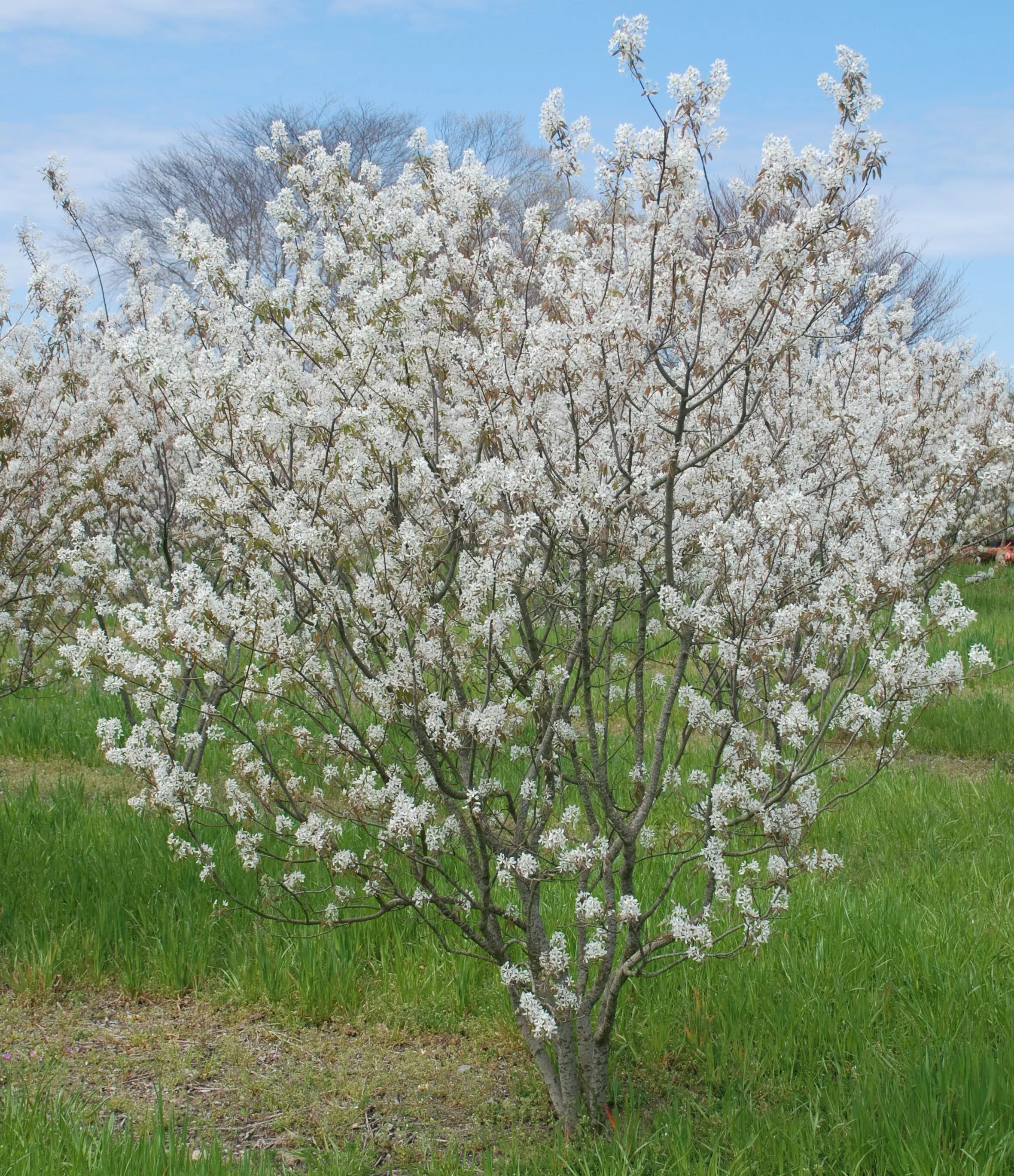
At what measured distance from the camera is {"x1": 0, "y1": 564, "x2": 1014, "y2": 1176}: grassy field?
10.9ft

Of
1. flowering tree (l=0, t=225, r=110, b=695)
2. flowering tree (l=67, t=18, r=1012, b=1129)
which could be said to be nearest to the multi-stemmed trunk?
flowering tree (l=67, t=18, r=1012, b=1129)

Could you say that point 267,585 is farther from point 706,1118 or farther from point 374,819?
point 706,1118

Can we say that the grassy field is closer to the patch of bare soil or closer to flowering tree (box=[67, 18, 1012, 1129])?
the patch of bare soil

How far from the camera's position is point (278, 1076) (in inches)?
158

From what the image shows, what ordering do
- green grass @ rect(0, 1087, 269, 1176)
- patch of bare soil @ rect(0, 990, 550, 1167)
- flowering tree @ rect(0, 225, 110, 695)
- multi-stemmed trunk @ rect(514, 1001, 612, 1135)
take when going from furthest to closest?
flowering tree @ rect(0, 225, 110, 695)
patch of bare soil @ rect(0, 990, 550, 1167)
multi-stemmed trunk @ rect(514, 1001, 612, 1135)
green grass @ rect(0, 1087, 269, 1176)

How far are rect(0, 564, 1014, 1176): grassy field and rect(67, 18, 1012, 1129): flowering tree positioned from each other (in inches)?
12.2

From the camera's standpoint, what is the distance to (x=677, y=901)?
195 inches

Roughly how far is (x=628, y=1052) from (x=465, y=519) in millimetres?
2205

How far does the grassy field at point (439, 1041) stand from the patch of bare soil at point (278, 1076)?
0.01m

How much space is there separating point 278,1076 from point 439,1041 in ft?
2.20

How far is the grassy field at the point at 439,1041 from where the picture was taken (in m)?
3.33

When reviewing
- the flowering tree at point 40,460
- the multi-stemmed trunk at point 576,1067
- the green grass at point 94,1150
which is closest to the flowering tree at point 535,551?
the multi-stemmed trunk at point 576,1067

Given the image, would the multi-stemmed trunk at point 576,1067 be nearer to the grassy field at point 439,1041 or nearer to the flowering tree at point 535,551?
the flowering tree at point 535,551

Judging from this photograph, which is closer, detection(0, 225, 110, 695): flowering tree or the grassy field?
the grassy field
